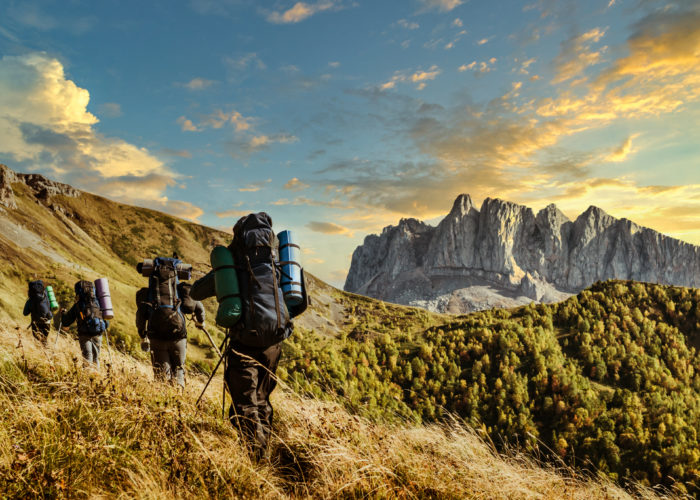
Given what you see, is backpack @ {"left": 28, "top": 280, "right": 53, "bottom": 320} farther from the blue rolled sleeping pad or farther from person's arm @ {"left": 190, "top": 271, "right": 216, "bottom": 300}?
the blue rolled sleeping pad

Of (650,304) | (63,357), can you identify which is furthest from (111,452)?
(650,304)

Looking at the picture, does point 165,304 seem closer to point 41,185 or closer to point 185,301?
point 185,301

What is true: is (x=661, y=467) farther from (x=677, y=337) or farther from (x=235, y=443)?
(x=235, y=443)

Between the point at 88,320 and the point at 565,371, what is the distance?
135 m

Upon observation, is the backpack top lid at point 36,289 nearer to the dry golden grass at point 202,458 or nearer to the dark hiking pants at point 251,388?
the dry golden grass at point 202,458

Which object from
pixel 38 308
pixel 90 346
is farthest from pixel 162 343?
pixel 38 308

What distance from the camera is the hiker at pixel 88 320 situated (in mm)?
10516

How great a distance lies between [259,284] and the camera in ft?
17.4

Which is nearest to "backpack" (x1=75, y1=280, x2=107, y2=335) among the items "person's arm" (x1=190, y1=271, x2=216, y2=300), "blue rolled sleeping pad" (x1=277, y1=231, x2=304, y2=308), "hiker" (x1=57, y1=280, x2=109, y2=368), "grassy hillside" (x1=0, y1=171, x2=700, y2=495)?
"hiker" (x1=57, y1=280, x2=109, y2=368)

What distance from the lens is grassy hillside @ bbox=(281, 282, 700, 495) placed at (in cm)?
9250

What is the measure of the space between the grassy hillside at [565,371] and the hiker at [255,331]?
241 feet

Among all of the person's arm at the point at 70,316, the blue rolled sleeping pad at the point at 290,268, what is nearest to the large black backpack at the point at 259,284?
the blue rolled sleeping pad at the point at 290,268

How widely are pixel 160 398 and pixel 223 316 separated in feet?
5.93

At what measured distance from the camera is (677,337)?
15150cm
